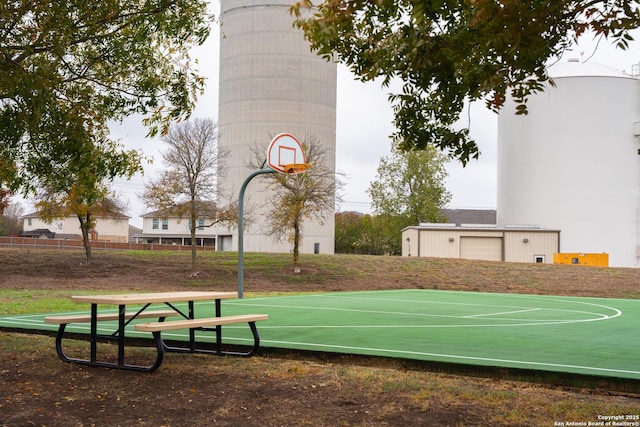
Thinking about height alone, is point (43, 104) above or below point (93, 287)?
above

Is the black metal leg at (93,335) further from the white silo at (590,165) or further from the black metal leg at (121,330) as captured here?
the white silo at (590,165)

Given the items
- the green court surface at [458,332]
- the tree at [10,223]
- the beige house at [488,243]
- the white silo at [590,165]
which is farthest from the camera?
the tree at [10,223]

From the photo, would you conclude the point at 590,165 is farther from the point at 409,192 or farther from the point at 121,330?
the point at 121,330

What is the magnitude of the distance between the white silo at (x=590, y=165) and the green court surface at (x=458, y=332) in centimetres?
3439

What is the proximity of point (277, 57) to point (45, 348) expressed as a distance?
52.5m

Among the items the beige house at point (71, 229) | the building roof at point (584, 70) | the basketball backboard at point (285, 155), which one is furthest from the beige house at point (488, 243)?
the beige house at point (71, 229)

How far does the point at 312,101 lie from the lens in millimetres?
60406

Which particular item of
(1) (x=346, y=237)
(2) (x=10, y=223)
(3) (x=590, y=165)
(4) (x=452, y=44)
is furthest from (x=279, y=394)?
(2) (x=10, y=223)

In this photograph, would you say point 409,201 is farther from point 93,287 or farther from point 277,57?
point 93,287

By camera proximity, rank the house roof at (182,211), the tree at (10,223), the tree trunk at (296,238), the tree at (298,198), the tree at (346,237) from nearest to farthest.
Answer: the house roof at (182,211) → the tree at (298,198) → the tree trunk at (296,238) → the tree at (346,237) → the tree at (10,223)

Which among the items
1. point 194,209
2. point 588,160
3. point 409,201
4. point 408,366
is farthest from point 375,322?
point 409,201

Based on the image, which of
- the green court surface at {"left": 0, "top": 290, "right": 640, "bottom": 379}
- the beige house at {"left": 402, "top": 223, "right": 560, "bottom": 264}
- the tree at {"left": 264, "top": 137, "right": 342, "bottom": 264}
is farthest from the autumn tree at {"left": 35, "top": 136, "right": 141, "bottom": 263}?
the beige house at {"left": 402, "top": 223, "right": 560, "bottom": 264}

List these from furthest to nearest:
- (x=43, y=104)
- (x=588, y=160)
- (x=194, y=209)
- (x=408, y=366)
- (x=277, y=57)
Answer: (x=277, y=57) < (x=588, y=160) < (x=194, y=209) < (x=43, y=104) < (x=408, y=366)

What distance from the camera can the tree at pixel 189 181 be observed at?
115ft
